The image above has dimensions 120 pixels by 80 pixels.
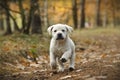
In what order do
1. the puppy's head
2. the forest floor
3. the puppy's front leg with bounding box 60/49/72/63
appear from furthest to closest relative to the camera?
1. the puppy's head
2. the puppy's front leg with bounding box 60/49/72/63
3. the forest floor

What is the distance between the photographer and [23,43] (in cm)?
1516

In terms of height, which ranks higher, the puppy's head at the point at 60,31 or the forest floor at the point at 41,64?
the puppy's head at the point at 60,31

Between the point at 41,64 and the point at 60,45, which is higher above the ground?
the point at 60,45

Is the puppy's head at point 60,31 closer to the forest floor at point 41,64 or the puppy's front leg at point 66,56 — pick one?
the puppy's front leg at point 66,56

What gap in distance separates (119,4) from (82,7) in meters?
15.5

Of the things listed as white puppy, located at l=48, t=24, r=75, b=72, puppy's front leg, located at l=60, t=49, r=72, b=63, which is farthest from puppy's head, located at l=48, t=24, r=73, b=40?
puppy's front leg, located at l=60, t=49, r=72, b=63

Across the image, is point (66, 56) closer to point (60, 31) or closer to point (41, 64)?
point (60, 31)

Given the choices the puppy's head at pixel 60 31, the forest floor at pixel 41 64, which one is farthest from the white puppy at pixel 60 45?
the forest floor at pixel 41 64

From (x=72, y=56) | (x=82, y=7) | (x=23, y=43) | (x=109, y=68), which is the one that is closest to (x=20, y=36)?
(x=23, y=43)

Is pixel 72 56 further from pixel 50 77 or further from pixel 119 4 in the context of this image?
pixel 119 4

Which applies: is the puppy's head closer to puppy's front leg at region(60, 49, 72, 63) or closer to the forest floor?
puppy's front leg at region(60, 49, 72, 63)

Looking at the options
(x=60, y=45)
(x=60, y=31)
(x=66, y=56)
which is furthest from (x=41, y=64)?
(x=66, y=56)

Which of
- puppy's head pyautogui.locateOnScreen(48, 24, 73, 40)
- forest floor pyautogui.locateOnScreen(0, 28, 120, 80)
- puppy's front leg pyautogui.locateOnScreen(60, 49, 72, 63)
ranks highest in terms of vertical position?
puppy's head pyautogui.locateOnScreen(48, 24, 73, 40)

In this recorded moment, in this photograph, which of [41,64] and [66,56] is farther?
[41,64]
